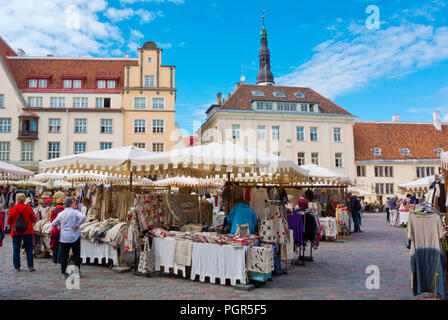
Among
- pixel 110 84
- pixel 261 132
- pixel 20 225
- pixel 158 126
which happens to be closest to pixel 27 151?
pixel 110 84

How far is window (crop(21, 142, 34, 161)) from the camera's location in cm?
3653

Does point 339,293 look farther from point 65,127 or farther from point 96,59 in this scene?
point 96,59

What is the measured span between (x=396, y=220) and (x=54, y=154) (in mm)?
33554

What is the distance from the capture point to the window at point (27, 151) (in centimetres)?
3653

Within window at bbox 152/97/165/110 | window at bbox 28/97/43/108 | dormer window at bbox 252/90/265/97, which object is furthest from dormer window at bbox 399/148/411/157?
window at bbox 28/97/43/108

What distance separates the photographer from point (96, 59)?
137 ft

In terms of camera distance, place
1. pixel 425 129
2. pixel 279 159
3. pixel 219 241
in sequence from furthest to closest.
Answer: pixel 425 129, pixel 279 159, pixel 219 241

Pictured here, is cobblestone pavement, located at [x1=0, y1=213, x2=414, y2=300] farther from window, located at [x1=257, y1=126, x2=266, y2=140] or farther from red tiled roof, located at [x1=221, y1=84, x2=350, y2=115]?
red tiled roof, located at [x1=221, y1=84, x2=350, y2=115]

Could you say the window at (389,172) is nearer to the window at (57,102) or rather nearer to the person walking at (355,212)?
the person walking at (355,212)

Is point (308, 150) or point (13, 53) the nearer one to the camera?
point (308, 150)

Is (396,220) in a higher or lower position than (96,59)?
lower

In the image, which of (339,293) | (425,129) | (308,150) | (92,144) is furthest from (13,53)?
(425,129)

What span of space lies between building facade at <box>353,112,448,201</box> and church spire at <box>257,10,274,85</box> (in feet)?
53.3

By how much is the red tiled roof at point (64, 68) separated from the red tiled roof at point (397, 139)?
30.7 metres
